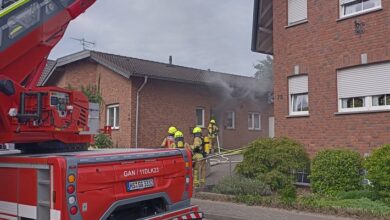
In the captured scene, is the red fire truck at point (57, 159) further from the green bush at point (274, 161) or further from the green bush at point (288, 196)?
the green bush at point (274, 161)

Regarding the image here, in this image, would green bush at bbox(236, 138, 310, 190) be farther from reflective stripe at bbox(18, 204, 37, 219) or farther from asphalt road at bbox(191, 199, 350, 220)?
reflective stripe at bbox(18, 204, 37, 219)

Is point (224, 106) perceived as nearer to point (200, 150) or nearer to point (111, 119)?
point (111, 119)

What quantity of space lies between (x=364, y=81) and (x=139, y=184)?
936 centimetres

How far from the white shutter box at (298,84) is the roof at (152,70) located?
27.1ft

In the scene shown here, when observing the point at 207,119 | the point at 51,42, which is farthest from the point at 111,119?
the point at 51,42

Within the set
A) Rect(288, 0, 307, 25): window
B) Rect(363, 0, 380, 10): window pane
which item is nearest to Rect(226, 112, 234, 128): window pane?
Rect(288, 0, 307, 25): window

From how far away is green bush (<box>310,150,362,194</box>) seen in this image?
11.6 m

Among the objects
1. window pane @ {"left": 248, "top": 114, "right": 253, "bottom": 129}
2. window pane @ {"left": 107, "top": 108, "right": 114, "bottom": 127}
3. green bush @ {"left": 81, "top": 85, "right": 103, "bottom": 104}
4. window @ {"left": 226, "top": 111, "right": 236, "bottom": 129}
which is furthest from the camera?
window pane @ {"left": 248, "top": 114, "right": 253, "bottom": 129}

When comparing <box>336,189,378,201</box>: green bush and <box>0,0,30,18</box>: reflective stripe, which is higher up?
<box>0,0,30,18</box>: reflective stripe

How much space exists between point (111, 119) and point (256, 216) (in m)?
14.9

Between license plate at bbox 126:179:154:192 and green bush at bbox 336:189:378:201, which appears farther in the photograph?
green bush at bbox 336:189:378:201

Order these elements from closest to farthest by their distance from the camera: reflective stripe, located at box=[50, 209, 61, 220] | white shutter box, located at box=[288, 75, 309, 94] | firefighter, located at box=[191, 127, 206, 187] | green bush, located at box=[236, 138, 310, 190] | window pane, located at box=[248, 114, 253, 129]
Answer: reflective stripe, located at box=[50, 209, 61, 220] → green bush, located at box=[236, 138, 310, 190] → firefighter, located at box=[191, 127, 206, 187] → white shutter box, located at box=[288, 75, 309, 94] → window pane, located at box=[248, 114, 253, 129]

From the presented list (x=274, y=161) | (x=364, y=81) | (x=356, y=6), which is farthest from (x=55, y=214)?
(x=356, y=6)

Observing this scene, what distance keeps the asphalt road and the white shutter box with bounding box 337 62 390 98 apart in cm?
490
